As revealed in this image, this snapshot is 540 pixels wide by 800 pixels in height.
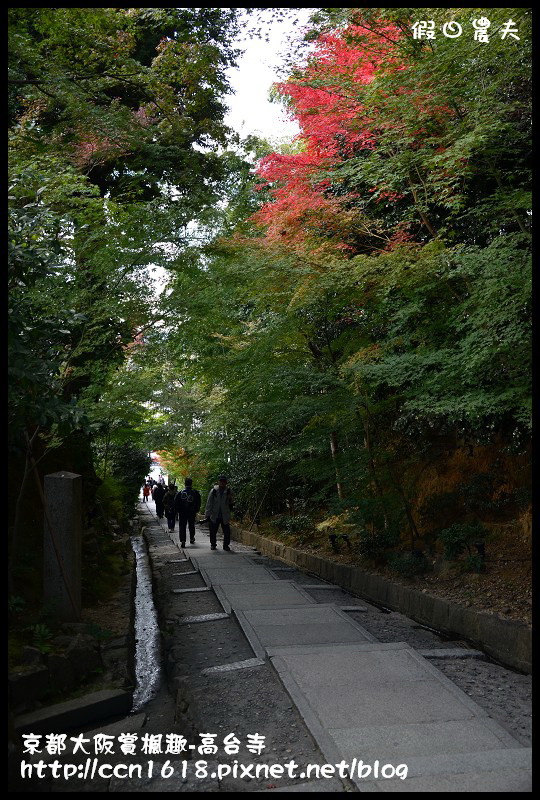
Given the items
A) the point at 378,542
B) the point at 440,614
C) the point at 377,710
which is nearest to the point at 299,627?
the point at 440,614

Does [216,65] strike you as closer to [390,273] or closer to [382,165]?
[382,165]

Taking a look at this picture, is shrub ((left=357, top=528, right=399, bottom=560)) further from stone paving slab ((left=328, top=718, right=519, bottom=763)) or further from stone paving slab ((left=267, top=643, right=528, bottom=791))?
stone paving slab ((left=328, top=718, right=519, bottom=763))

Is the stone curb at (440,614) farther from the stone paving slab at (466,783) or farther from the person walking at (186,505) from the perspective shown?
the person walking at (186,505)

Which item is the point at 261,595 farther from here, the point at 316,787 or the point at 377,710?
the point at 316,787

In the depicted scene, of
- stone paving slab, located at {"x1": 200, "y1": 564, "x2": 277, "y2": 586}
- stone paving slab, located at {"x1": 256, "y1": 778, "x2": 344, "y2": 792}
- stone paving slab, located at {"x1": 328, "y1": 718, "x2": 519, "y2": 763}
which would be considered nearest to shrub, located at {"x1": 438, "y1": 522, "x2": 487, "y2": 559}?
stone paving slab, located at {"x1": 200, "y1": 564, "x2": 277, "y2": 586}

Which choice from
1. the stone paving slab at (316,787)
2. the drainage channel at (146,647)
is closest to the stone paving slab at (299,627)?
the drainage channel at (146,647)

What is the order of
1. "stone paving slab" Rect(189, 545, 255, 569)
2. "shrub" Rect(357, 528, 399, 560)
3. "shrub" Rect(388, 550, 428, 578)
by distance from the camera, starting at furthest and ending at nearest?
1. "stone paving slab" Rect(189, 545, 255, 569)
2. "shrub" Rect(357, 528, 399, 560)
3. "shrub" Rect(388, 550, 428, 578)

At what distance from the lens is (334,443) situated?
12.2 metres

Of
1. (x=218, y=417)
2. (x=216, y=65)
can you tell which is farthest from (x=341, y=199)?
(x=218, y=417)

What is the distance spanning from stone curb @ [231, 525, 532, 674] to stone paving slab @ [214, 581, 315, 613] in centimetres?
137

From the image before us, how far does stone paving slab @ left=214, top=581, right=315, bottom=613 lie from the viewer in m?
8.09

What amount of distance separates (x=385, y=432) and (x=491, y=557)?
15.1 ft

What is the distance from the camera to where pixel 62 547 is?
636 cm

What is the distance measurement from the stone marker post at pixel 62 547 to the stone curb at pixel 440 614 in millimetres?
4552
